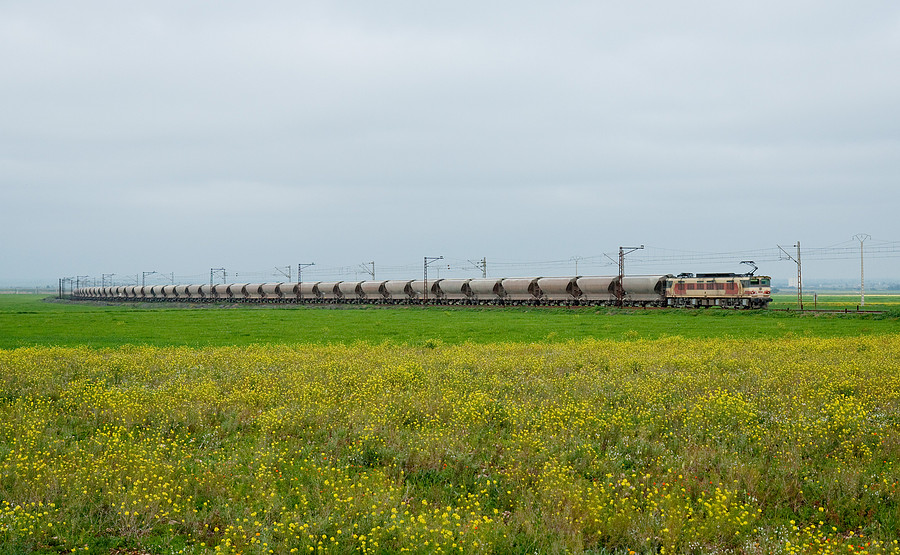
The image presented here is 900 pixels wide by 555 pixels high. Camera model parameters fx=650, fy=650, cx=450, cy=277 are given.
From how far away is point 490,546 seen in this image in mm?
7637

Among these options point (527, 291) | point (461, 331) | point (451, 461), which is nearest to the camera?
point (451, 461)

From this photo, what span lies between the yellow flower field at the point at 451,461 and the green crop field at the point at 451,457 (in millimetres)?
43

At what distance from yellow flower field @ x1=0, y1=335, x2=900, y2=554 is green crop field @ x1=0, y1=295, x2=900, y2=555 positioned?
0.14ft

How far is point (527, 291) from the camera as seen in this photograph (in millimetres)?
69688

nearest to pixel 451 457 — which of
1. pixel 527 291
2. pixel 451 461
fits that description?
pixel 451 461

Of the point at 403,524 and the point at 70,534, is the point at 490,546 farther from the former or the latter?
the point at 70,534

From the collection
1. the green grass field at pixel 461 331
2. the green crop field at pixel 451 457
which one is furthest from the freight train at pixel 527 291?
the green crop field at pixel 451 457

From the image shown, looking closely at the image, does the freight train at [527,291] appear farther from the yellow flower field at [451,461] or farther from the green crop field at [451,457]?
the yellow flower field at [451,461]

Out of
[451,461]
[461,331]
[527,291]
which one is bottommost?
[451,461]

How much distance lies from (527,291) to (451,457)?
59.5 meters

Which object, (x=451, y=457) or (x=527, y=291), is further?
(x=527, y=291)

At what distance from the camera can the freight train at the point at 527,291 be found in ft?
186

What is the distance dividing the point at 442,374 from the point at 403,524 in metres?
9.67

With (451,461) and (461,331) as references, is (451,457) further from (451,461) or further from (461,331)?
(461,331)
